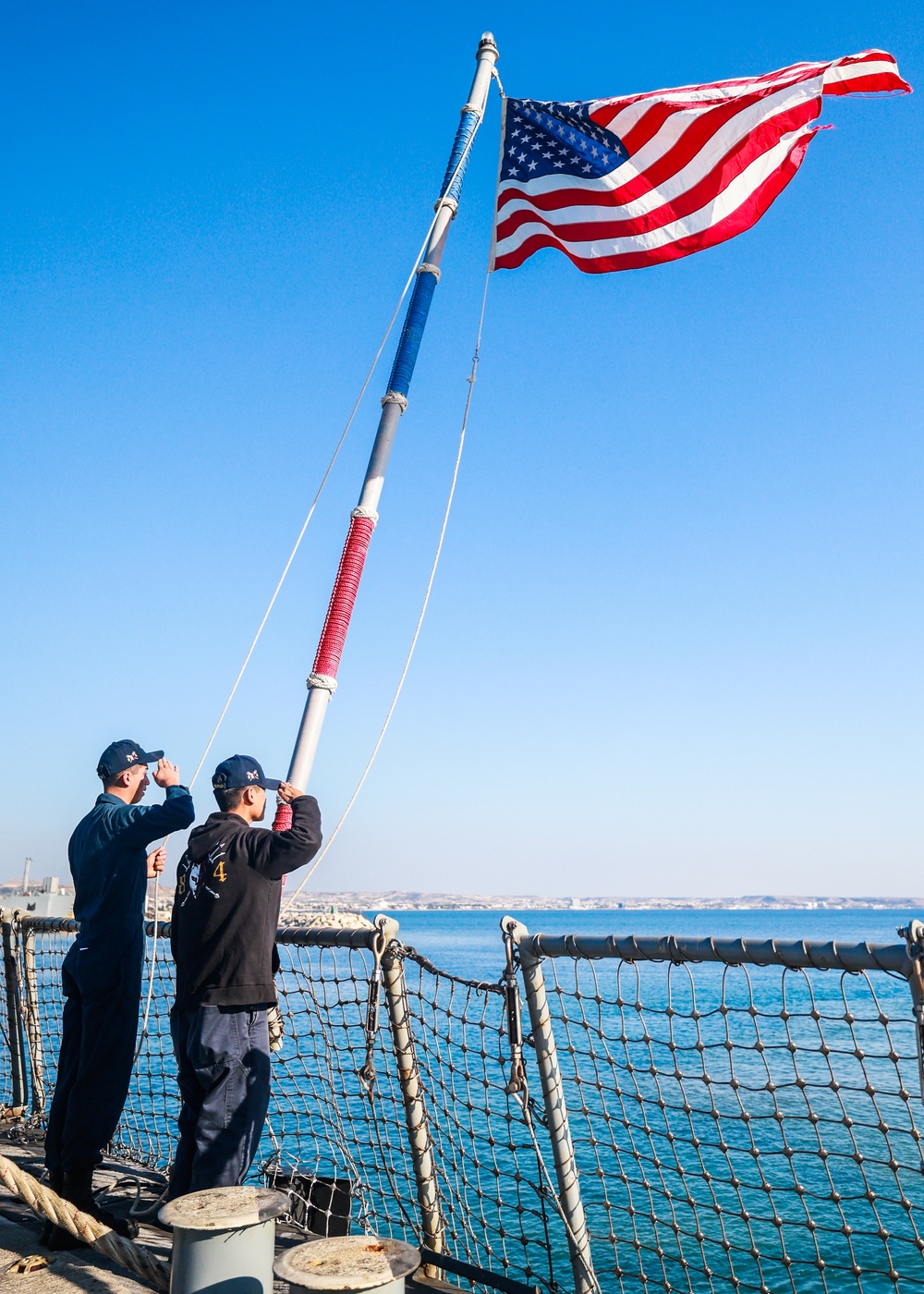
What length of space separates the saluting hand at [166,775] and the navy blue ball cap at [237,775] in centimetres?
47

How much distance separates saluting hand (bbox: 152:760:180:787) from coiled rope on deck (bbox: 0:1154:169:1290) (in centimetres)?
165

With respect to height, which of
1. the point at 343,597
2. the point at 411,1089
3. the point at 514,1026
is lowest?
the point at 411,1089

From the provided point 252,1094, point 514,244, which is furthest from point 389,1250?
point 514,244

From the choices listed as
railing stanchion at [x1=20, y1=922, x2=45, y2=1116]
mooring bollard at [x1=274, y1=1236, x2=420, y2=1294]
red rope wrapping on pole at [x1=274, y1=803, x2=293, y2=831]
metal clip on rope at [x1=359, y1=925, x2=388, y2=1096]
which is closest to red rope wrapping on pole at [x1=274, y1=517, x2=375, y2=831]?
red rope wrapping on pole at [x1=274, y1=803, x2=293, y2=831]

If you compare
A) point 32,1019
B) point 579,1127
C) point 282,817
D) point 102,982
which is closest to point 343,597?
point 282,817

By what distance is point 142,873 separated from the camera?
177 inches

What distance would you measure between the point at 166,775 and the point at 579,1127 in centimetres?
1365

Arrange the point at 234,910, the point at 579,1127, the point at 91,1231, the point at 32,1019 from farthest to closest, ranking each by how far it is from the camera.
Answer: the point at 579,1127
the point at 32,1019
the point at 234,910
the point at 91,1231

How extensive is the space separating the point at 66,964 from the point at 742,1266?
9164mm

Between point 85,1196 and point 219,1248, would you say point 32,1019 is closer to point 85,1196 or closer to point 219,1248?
point 85,1196

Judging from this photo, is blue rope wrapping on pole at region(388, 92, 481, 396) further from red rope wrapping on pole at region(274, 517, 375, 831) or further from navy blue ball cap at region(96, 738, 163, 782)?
navy blue ball cap at region(96, 738, 163, 782)

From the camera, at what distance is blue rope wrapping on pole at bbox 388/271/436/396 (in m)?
6.34

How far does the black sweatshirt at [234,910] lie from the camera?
12.4ft

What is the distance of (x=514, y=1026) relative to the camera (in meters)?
3.71
